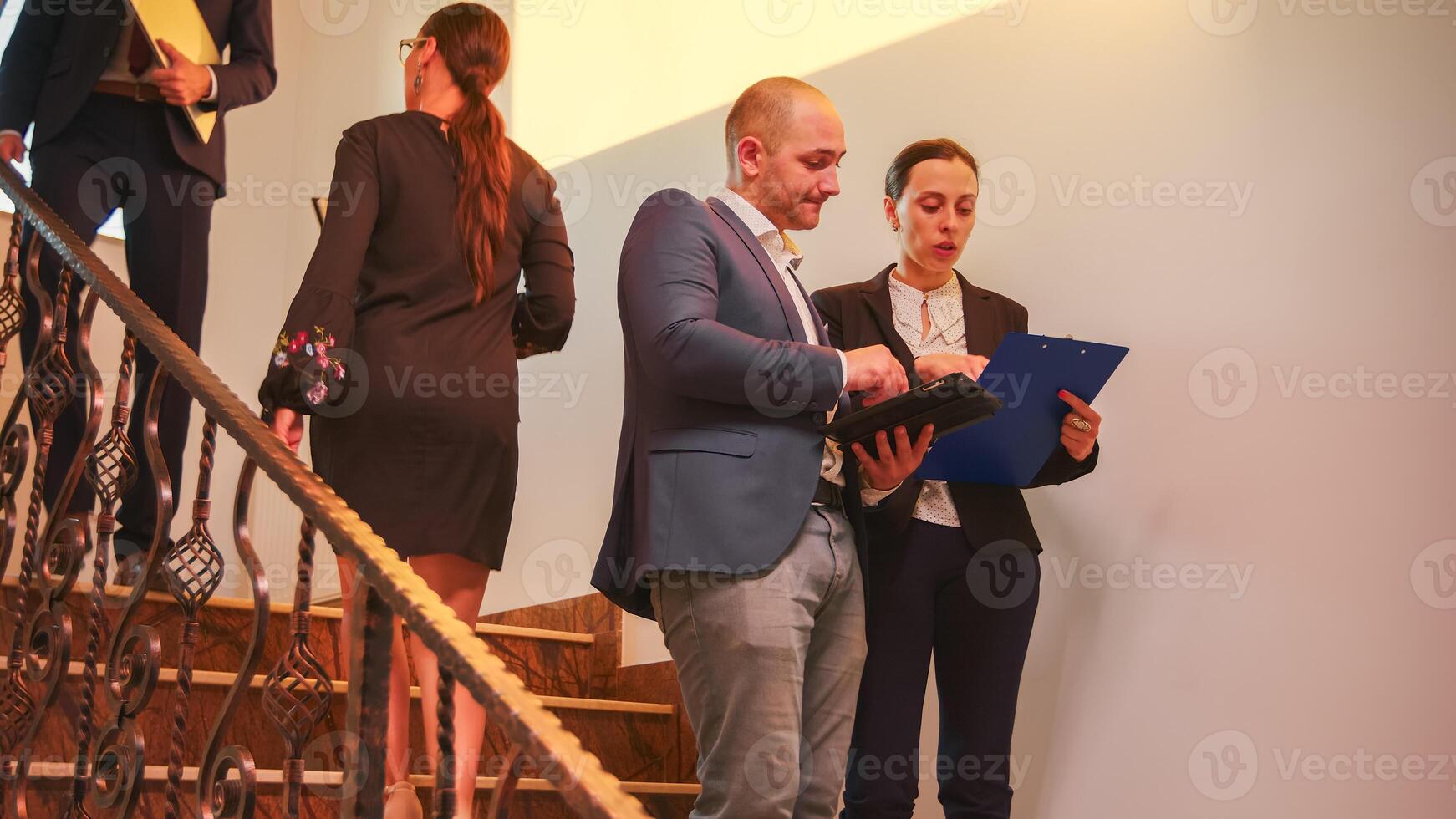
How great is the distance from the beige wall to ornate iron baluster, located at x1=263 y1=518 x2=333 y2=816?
1857 mm

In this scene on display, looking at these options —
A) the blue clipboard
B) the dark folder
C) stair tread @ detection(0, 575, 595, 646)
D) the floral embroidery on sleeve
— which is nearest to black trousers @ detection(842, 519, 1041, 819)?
the blue clipboard

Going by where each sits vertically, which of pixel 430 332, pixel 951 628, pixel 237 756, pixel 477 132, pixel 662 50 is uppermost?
pixel 662 50

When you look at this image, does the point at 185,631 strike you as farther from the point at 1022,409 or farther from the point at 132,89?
the point at 132,89

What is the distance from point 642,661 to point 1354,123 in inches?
94.1

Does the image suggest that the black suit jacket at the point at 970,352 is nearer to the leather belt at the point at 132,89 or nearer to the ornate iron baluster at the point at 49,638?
the ornate iron baluster at the point at 49,638

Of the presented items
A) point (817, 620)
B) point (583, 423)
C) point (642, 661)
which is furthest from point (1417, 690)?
point (583, 423)

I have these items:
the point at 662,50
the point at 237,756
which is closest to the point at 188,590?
the point at 237,756

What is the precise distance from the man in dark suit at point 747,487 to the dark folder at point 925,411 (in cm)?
3

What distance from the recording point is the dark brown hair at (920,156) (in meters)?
2.86

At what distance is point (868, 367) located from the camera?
1.96m

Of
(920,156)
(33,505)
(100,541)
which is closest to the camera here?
(100,541)

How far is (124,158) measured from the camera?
9.80ft

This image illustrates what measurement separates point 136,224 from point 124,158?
14 cm

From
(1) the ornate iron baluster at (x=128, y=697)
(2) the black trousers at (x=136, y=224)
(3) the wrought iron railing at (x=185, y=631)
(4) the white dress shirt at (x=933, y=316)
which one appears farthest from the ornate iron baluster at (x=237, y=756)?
(4) the white dress shirt at (x=933, y=316)
